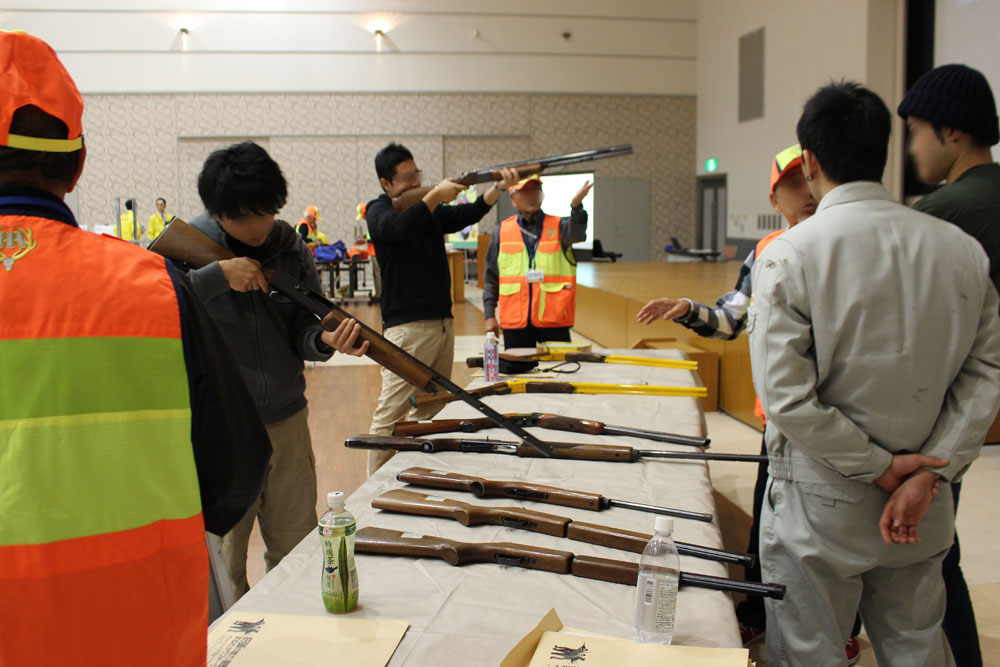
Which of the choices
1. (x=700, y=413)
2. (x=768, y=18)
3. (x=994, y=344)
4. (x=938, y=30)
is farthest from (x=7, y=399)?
(x=768, y=18)

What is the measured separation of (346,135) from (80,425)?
569 inches

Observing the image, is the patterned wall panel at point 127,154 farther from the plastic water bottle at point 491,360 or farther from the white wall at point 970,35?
the plastic water bottle at point 491,360

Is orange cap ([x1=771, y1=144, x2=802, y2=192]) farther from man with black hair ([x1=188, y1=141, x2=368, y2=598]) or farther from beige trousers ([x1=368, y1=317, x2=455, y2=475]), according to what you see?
beige trousers ([x1=368, y1=317, x2=455, y2=475])

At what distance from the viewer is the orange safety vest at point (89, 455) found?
0.80 metres

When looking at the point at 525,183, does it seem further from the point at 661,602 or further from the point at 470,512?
the point at 661,602

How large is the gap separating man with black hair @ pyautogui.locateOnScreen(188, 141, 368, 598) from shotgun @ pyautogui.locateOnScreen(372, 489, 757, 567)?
498 mm

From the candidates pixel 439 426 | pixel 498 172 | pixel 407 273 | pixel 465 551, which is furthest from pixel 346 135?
pixel 465 551

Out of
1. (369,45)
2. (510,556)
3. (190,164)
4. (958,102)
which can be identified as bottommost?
(510,556)

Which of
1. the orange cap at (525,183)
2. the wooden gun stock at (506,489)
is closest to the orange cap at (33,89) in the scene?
the wooden gun stock at (506,489)

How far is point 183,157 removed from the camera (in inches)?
560

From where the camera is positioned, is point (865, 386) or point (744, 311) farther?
point (744, 311)

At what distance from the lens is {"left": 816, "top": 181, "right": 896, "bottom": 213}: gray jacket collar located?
4.39 feet

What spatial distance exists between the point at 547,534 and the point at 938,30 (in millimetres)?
9594

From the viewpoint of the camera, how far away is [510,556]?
1.41 metres
